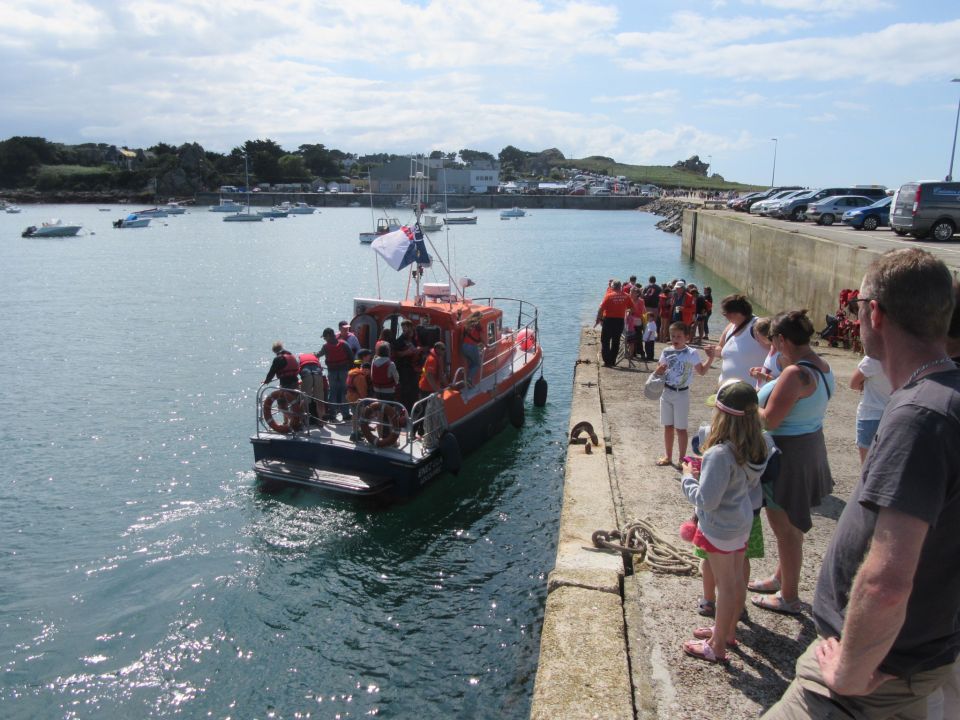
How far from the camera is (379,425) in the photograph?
425 inches

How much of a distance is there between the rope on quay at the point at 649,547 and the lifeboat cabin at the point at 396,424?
4083mm

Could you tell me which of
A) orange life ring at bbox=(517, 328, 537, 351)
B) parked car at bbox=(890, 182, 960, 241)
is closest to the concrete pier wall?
parked car at bbox=(890, 182, 960, 241)

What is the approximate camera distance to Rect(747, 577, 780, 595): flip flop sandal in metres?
5.77

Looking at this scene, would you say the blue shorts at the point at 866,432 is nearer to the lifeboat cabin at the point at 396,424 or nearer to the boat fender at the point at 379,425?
the lifeboat cabin at the point at 396,424

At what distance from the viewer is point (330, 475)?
35.1ft

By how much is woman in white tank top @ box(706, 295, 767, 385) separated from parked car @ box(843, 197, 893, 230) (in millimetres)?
28688

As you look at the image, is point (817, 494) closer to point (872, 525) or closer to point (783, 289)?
point (872, 525)

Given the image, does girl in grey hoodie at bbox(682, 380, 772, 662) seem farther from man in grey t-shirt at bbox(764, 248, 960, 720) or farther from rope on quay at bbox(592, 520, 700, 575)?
man in grey t-shirt at bbox(764, 248, 960, 720)

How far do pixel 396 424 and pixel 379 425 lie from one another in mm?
307

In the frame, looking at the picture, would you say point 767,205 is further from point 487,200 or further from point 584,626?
point 487,200

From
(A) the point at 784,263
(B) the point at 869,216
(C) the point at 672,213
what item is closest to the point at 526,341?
(A) the point at 784,263

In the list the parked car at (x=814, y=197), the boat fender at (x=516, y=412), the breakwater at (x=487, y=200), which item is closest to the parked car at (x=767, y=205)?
the parked car at (x=814, y=197)

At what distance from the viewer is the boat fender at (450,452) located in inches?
437

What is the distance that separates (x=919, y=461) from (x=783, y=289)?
2801cm
